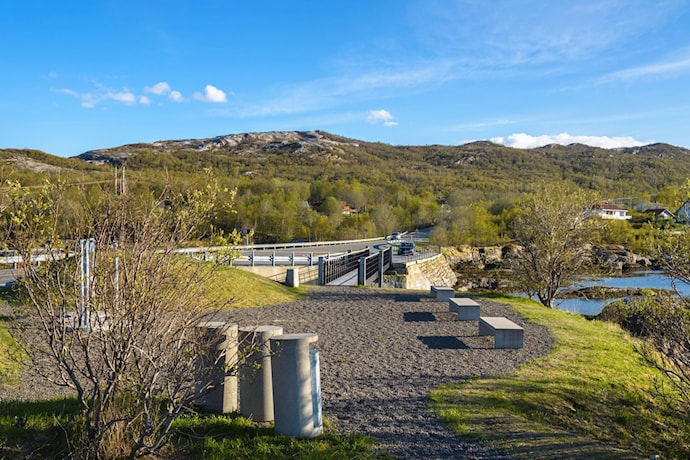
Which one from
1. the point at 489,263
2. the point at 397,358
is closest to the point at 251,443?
the point at 397,358

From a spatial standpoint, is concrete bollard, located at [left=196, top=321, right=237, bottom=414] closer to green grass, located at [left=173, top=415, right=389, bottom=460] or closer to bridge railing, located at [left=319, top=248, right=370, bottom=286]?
green grass, located at [left=173, top=415, right=389, bottom=460]

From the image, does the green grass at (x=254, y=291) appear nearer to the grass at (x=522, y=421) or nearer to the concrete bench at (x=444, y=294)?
the concrete bench at (x=444, y=294)

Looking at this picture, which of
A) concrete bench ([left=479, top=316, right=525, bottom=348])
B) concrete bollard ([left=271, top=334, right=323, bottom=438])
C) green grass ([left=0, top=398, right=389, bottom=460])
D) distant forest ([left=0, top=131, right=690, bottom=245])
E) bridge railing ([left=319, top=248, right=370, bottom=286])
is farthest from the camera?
bridge railing ([left=319, top=248, right=370, bottom=286])

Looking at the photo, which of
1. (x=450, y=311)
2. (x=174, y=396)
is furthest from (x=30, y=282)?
(x=450, y=311)

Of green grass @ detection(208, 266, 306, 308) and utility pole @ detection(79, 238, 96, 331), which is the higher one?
utility pole @ detection(79, 238, 96, 331)

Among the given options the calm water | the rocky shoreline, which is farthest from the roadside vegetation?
the rocky shoreline

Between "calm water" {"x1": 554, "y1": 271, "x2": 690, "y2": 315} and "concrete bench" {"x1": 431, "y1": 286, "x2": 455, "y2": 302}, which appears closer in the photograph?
"concrete bench" {"x1": 431, "y1": 286, "x2": 455, "y2": 302}

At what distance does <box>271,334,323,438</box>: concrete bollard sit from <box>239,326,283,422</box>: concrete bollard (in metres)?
0.32

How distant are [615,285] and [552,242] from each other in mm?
30089

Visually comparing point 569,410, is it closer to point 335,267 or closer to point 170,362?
point 170,362

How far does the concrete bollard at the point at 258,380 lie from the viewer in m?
5.38

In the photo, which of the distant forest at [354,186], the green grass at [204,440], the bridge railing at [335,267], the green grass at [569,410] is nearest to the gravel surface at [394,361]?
the green grass at [569,410]

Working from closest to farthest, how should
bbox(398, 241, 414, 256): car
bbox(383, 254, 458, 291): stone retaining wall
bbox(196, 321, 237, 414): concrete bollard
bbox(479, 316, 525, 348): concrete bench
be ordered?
1. bbox(196, 321, 237, 414): concrete bollard
2. bbox(479, 316, 525, 348): concrete bench
3. bbox(383, 254, 458, 291): stone retaining wall
4. bbox(398, 241, 414, 256): car

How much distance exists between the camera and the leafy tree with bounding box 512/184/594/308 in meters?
17.0
